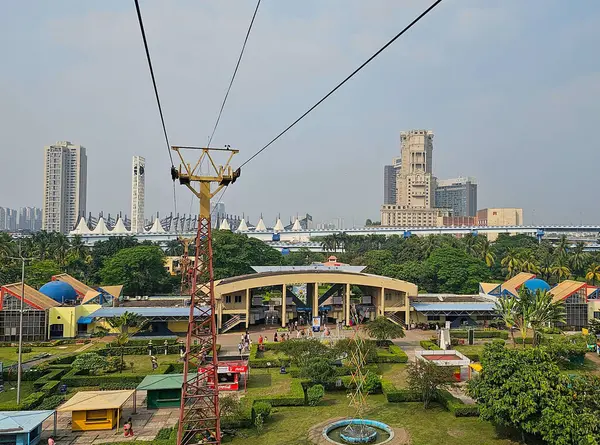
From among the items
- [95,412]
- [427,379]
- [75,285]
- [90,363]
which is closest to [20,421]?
[95,412]

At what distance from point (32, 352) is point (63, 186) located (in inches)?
6496

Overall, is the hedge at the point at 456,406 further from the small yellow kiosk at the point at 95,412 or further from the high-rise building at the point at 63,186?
the high-rise building at the point at 63,186

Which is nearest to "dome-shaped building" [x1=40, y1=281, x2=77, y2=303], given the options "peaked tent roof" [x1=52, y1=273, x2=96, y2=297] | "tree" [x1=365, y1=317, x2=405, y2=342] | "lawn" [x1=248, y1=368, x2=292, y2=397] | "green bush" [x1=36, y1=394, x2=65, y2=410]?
"peaked tent roof" [x1=52, y1=273, x2=96, y2=297]

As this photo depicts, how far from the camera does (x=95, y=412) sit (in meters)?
22.9

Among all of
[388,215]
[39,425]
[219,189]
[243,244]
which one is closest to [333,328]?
[243,244]

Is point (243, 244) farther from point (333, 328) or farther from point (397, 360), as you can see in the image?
point (397, 360)

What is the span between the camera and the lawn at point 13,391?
27.1 meters

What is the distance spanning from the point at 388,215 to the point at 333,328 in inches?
6090

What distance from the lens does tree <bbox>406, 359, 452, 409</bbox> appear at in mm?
24609

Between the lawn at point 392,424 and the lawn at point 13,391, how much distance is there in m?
13.9

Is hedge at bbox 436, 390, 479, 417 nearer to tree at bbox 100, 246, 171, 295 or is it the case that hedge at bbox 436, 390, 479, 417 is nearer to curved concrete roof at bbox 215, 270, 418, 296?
A: curved concrete roof at bbox 215, 270, 418, 296

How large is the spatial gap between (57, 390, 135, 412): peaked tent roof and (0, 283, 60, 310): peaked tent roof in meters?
20.4

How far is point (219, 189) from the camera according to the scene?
16.0 m

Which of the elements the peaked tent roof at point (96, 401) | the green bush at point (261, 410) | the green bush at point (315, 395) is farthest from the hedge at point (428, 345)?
the peaked tent roof at point (96, 401)
